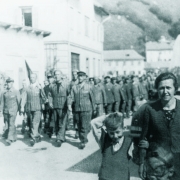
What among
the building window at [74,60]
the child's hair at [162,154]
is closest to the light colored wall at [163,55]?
the building window at [74,60]

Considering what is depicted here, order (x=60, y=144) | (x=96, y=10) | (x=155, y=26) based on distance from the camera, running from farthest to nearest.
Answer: (x=96, y=10) < (x=60, y=144) < (x=155, y=26)

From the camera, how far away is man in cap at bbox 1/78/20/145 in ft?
24.2

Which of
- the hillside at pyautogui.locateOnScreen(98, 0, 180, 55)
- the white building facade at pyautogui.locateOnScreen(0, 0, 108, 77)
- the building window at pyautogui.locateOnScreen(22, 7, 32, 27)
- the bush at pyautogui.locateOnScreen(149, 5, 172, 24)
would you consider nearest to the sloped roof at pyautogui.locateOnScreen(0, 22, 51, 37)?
the white building facade at pyautogui.locateOnScreen(0, 0, 108, 77)

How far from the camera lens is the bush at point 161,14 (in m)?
5.84

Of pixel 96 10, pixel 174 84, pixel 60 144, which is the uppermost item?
pixel 96 10

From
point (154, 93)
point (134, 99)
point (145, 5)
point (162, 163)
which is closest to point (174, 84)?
point (162, 163)

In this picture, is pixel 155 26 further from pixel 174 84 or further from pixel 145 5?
pixel 174 84

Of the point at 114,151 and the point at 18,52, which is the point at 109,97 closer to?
the point at 18,52

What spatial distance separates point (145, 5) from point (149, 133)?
349cm

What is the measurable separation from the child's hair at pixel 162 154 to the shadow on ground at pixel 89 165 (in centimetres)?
237

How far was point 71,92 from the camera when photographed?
7.25 m

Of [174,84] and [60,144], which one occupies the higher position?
[174,84]

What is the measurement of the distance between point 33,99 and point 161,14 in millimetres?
3195

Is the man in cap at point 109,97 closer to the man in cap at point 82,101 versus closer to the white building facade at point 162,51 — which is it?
the white building facade at point 162,51
